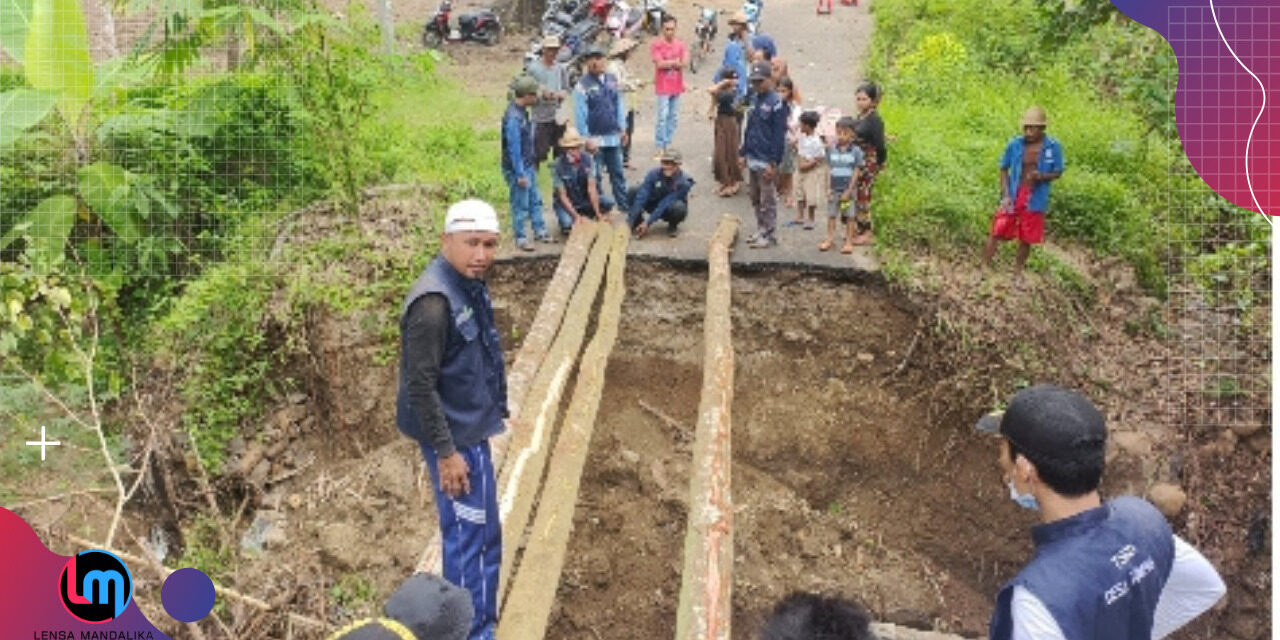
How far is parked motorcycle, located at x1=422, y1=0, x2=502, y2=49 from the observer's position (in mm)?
16125

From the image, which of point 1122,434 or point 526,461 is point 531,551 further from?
point 1122,434

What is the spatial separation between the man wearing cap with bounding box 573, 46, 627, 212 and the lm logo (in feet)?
17.7

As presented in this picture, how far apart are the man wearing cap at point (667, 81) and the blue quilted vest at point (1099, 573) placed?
8.48 meters

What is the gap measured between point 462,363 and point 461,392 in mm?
122

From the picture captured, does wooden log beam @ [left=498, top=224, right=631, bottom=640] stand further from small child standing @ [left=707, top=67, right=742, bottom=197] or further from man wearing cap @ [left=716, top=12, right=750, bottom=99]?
man wearing cap @ [left=716, top=12, right=750, bottom=99]

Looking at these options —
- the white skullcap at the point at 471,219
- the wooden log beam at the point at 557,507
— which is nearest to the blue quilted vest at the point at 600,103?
the wooden log beam at the point at 557,507

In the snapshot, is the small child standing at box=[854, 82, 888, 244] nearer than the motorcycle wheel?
Yes

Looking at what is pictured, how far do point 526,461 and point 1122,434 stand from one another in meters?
3.88

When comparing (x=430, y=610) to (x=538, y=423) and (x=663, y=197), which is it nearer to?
(x=538, y=423)

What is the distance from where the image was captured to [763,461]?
7.62m

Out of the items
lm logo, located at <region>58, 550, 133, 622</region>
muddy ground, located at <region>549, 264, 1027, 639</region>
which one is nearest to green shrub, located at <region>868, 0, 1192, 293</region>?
muddy ground, located at <region>549, 264, 1027, 639</region>

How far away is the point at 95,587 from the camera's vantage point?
14.2ft

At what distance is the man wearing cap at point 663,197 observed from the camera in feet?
27.7

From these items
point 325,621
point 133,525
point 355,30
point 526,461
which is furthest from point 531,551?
point 355,30
